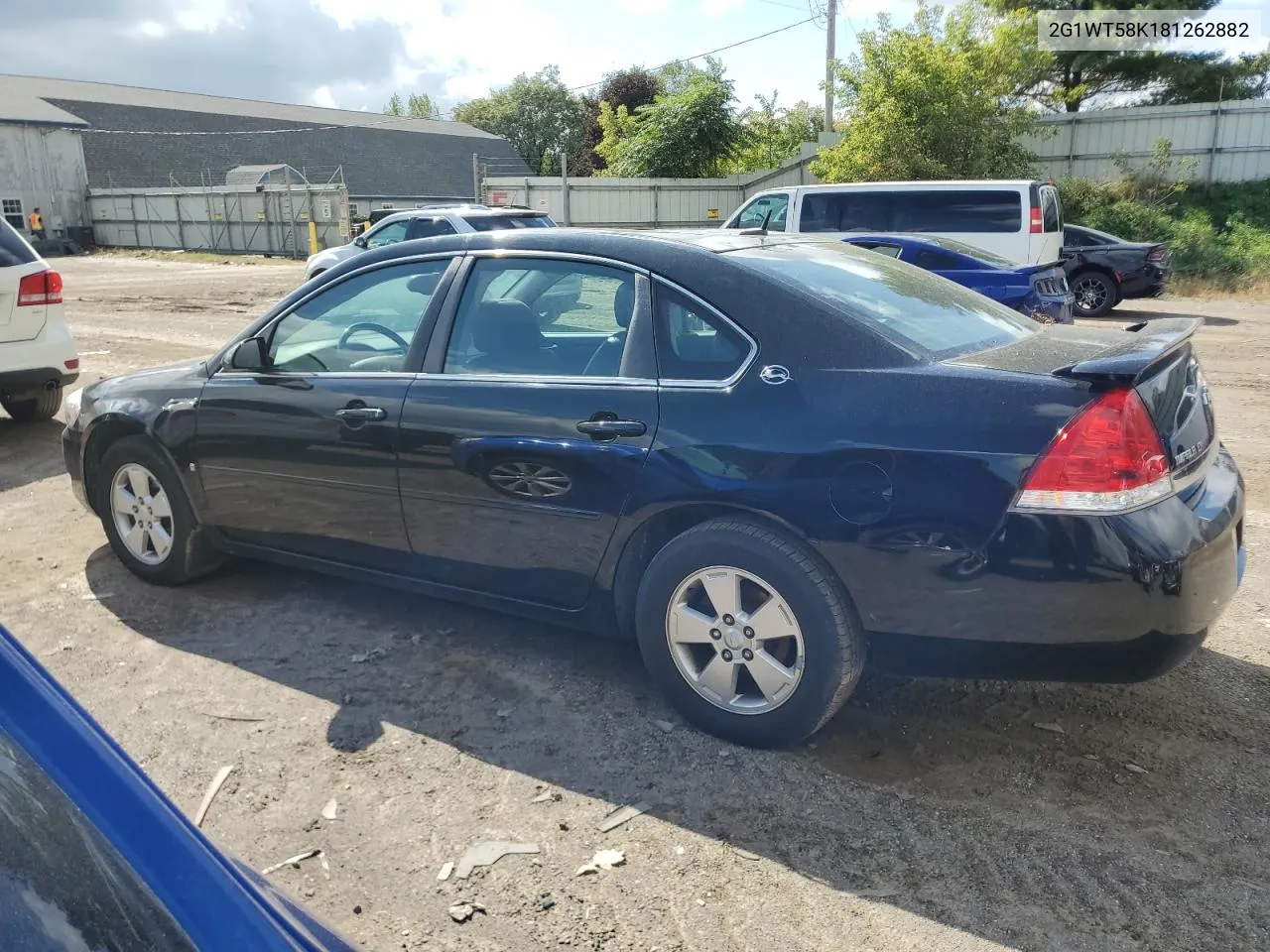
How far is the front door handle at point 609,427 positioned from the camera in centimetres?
335

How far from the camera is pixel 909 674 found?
312 cm

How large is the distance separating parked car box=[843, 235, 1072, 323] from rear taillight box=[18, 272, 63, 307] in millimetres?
7126

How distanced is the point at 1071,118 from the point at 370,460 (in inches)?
1066

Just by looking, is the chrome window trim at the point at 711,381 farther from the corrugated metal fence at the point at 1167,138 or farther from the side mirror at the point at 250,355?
the corrugated metal fence at the point at 1167,138

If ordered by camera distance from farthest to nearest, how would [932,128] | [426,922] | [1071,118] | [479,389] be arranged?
[1071,118]
[932,128]
[479,389]
[426,922]

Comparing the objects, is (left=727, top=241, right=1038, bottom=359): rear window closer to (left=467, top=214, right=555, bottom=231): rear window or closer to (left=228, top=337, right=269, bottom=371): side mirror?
(left=228, top=337, right=269, bottom=371): side mirror

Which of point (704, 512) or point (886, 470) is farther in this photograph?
point (704, 512)

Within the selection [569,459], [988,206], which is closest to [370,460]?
[569,459]

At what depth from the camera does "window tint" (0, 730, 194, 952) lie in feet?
3.74

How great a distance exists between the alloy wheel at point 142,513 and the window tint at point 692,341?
8.25ft

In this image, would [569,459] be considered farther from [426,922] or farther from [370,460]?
[426,922]

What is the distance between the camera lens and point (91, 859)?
1185 mm

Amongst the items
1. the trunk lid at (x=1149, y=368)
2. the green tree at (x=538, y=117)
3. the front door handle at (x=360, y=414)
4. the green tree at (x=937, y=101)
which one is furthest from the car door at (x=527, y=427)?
the green tree at (x=538, y=117)

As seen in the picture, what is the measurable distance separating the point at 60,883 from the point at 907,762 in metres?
2.62
